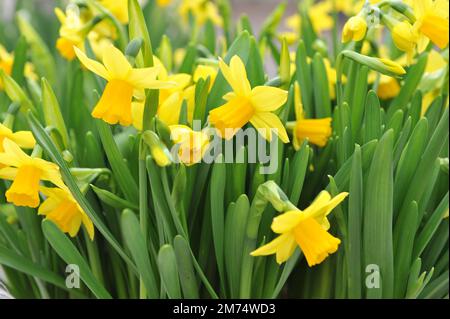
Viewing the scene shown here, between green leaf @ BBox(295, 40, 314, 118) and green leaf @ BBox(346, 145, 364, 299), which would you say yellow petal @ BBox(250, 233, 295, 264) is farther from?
green leaf @ BBox(295, 40, 314, 118)

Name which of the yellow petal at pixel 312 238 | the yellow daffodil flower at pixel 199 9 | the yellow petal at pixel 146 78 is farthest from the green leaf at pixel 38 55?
the yellow petal at pixel 312 238

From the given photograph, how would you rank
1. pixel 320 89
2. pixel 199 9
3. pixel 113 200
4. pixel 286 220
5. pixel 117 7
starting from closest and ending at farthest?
pixel 286 220 → pixel 113 200 → pixel 320 89 → pixel 117 7 → pixel 199 9

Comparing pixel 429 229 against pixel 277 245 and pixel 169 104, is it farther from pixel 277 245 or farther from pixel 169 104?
pixel 169 104

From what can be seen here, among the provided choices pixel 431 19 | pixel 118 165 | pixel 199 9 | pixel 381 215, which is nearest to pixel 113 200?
pixel 118 165

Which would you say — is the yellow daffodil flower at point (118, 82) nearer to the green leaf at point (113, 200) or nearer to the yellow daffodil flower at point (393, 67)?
the green leaf at point (113, 200)

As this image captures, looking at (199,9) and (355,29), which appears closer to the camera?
(355,29)
